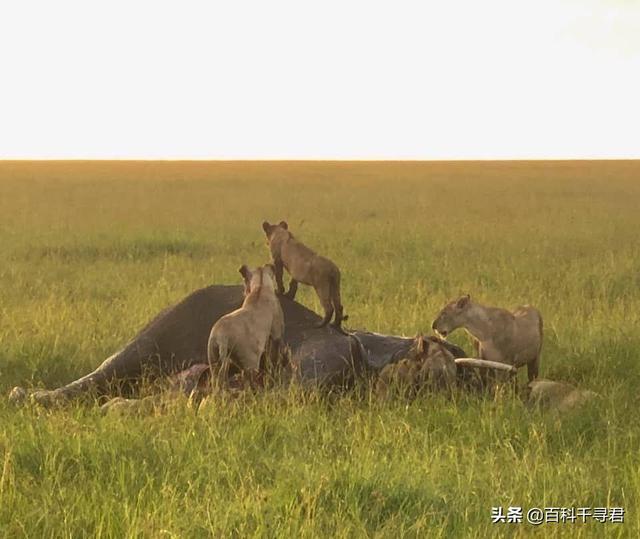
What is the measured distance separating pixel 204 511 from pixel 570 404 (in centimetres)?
292

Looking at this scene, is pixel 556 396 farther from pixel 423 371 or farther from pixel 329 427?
pixel 329 427

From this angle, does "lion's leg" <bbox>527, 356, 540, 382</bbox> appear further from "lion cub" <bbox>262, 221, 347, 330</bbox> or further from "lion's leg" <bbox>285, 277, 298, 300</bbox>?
"lion's leg" <bbox>285, 277, 298, 300</bbox>

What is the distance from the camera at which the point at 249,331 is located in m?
6.13

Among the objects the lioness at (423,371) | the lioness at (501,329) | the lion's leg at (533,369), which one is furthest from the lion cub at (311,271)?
the lion's leg at (533,369)

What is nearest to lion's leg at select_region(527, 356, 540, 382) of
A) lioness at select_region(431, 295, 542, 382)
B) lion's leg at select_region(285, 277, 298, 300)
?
lioness at select_region(431, 295, 542, 382)

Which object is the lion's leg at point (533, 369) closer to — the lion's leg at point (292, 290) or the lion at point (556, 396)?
the lion at point (556, 396)

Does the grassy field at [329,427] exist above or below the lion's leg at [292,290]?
below

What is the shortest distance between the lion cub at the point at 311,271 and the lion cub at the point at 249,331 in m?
0.74

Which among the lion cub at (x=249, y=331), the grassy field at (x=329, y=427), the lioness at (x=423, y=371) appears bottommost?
the grassy field at (x=329, y=427)

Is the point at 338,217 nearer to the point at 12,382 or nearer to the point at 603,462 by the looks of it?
the point at 12,382

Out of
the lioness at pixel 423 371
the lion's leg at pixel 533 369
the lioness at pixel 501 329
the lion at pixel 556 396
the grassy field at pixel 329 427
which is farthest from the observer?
the lion's leg at pixel 533 369

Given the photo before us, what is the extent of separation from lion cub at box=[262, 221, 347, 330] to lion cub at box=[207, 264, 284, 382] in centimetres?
74

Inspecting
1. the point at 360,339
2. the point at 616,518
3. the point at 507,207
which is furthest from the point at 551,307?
the point at 507,207

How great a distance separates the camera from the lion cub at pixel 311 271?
7172mm
